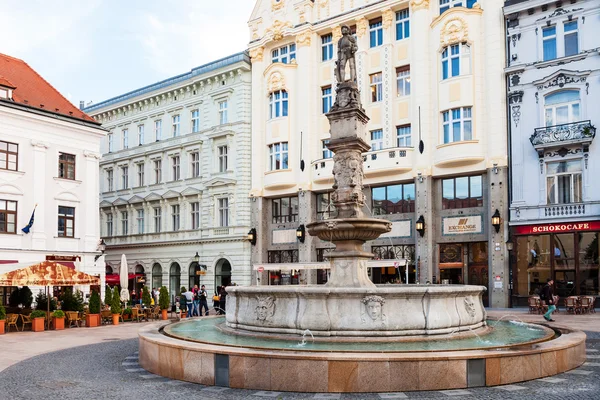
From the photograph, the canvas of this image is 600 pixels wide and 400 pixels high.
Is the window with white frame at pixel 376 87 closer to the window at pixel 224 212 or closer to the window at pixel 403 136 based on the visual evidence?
the window at pixel 403 136

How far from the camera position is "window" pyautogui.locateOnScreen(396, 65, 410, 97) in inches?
1394

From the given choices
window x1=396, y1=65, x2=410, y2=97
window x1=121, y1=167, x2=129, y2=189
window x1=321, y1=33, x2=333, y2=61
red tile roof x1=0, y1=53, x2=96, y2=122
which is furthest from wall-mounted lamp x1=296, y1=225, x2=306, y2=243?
window x1=121, y1=167, x2=129, y2=189

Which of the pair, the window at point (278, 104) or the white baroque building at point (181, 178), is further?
the white baroque building at point (181, 178)

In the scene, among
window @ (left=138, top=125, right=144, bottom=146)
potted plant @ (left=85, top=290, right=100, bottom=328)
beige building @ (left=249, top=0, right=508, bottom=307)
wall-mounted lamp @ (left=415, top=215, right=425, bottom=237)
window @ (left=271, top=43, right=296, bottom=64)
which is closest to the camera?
potted plant @ (left=85, top=290, right=100, bottom=328)

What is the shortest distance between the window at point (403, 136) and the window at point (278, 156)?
293 inches

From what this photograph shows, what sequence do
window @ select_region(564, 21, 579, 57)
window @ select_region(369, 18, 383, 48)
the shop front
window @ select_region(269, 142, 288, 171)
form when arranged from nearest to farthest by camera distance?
the shop front, window @ select_region(564, 21, 579, 57), window @ select_region(369, 18, 383, 48), window @ select_region(269, 142, 288, 171)

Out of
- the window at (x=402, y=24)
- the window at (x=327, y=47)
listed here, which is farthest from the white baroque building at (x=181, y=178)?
the window at (x=402, y=24)

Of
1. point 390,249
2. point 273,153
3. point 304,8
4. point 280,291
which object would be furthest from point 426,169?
point 280,291

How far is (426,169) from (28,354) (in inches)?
903

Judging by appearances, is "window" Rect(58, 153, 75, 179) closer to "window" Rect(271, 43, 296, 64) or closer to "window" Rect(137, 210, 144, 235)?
"window" Rect(137, 210, 144, 235)

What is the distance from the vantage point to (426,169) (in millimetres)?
33500

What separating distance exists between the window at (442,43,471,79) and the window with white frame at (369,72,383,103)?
4035 millimetres

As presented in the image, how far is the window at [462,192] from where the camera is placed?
3241 cm

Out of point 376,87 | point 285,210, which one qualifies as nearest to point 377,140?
point 376,87
